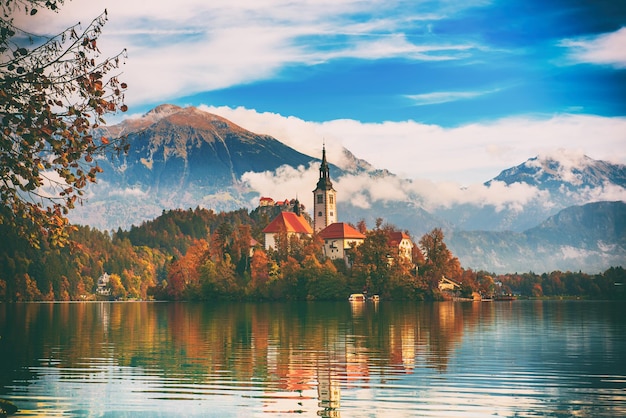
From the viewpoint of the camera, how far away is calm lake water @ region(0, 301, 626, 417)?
26625mm

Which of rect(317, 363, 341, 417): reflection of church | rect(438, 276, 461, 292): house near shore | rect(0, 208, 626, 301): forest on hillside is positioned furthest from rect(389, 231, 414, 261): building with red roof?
rect(317, 363, 341, 417): reflection of church

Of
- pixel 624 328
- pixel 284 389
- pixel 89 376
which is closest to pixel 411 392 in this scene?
pixel 284 389

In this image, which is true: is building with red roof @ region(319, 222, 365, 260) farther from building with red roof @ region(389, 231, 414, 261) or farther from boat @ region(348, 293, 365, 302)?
boat @ region(348, 293, 365, 302)

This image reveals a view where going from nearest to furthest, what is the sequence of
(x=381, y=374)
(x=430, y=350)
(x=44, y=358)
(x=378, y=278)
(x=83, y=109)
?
(x=83, y=109) < (x=381, y=374) < (x=44, y=358) < (x=430, y=350) < (x=378, y=278)

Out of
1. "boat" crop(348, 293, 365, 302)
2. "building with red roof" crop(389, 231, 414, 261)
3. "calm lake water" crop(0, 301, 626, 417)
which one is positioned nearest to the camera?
"calm lake water" crop(0, 301, 626, 417)

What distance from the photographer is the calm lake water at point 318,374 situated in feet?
87.4

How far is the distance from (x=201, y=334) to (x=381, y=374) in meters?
28.0

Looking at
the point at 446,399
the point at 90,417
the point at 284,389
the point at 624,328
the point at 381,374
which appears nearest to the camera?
the point at 90,417

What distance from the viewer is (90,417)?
25375 millimetres

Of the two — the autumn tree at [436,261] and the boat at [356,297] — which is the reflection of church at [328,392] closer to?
the boat at [356,297]

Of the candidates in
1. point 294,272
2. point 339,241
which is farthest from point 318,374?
point 339,241

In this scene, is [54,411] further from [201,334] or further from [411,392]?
[201,334]

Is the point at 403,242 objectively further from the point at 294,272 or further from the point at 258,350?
the point at 258,350

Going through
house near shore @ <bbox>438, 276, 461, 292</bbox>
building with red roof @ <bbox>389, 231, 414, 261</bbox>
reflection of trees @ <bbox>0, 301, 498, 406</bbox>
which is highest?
building with red roof @ <bbox>389, 231, 414, 261</bbox>
